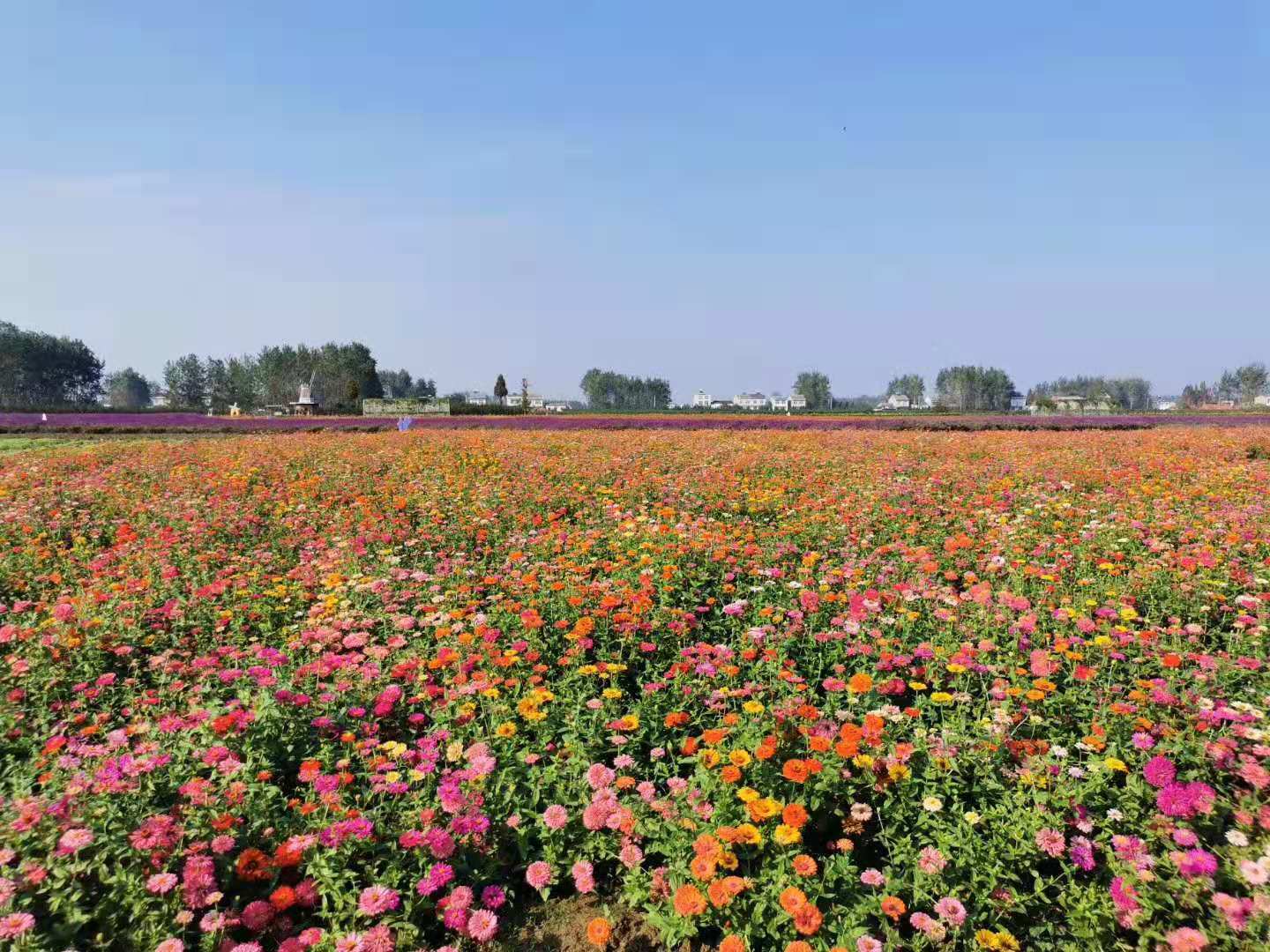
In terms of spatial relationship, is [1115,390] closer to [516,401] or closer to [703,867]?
[516,401]

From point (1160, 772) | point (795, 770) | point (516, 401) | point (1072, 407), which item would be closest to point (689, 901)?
point (795, 770)

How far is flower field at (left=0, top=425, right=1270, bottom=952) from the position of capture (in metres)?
2.13

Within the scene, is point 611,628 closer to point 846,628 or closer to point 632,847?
point 846,628

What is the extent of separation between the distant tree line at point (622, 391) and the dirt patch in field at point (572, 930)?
139340 millimetres

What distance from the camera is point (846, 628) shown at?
3803 mm

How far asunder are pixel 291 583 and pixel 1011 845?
184 inches

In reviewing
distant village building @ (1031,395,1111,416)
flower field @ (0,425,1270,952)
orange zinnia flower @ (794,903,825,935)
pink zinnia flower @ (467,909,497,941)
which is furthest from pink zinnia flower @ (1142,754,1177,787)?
distant village building @ (1031,395,1111,416)

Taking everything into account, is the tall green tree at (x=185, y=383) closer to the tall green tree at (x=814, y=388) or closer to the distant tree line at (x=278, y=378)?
the distant tree line at (x=278, y=378)

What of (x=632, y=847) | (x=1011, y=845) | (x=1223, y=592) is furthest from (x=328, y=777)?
(x=1223, y=592)

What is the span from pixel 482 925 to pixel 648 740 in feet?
4.10

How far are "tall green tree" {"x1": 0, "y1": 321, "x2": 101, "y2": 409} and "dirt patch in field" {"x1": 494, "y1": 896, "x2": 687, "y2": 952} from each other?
111951 mm

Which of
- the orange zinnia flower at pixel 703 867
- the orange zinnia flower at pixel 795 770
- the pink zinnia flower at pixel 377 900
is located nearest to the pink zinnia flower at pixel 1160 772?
the orange zinnia flower at pixel 795 770

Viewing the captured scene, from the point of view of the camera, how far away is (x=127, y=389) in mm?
152625

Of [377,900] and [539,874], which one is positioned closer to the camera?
[377,900]
